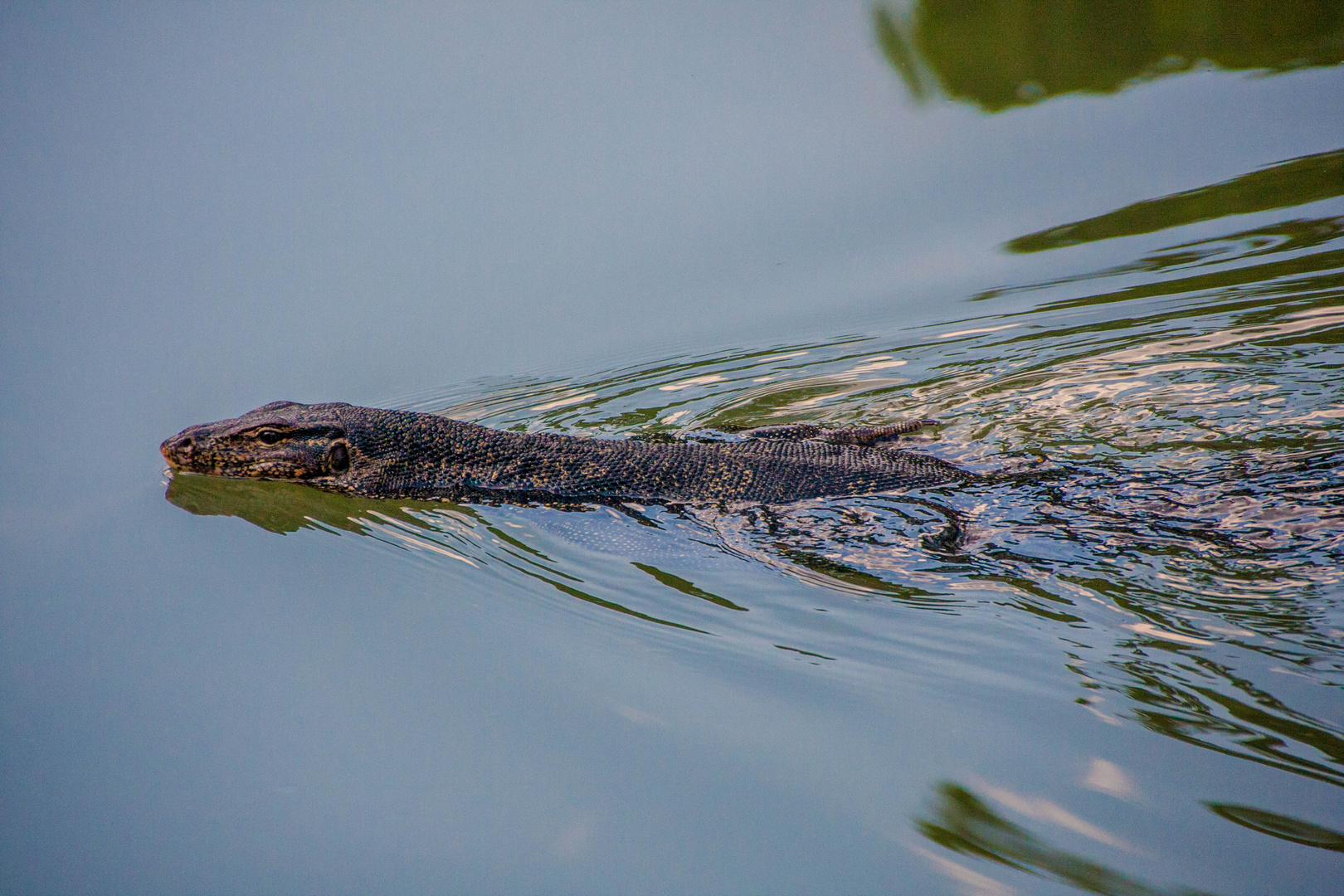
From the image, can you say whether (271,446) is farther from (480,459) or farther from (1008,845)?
(1008,845)

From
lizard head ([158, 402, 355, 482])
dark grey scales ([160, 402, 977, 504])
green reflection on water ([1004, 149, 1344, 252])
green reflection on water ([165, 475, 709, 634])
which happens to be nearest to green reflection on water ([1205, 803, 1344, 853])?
dark grey scales ([160, 402, 977, 504])

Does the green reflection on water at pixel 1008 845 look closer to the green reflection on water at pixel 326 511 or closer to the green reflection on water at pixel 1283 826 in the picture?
the green reflection on water at pixel 1283 826

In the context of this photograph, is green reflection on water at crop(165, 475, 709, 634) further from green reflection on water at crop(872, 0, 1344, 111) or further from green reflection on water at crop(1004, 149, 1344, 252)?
green reflection on water at crop(872, 0, 1344, 111)

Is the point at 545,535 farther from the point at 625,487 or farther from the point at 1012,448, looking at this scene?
the point at 1012,448

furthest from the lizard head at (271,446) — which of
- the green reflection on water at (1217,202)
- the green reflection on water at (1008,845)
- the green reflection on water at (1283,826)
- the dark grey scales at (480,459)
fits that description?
the green reflection on water at (1217,202)

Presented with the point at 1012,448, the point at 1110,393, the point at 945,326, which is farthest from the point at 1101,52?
the point at 1012,448
